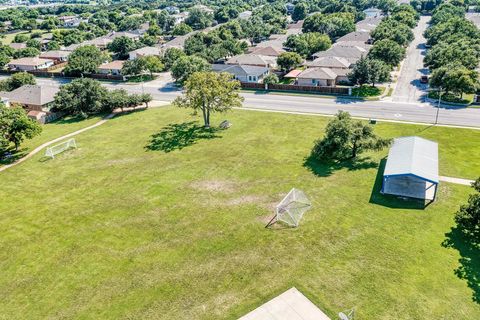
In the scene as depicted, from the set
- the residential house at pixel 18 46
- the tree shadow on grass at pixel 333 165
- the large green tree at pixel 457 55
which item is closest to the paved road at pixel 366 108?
the large green tree at pixel 457 55

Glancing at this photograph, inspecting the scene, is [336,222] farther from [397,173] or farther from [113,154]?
[113,154]

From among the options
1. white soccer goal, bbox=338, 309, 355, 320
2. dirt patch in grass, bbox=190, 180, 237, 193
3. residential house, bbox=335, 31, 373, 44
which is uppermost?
residential house, bbox=335, 31, 373, 44

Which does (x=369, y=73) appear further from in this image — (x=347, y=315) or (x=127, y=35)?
(x=127, y=35)

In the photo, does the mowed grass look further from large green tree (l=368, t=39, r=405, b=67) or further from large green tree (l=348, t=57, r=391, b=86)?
large green tree (l=368, t=39, r=405, b=67)

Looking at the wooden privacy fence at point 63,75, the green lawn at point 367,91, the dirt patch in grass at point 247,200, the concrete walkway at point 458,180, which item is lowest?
the dirt patch in grass at point 247,200

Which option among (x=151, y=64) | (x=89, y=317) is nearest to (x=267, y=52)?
(x=151, y=64)

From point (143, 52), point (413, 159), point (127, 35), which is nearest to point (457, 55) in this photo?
point (413, 159)

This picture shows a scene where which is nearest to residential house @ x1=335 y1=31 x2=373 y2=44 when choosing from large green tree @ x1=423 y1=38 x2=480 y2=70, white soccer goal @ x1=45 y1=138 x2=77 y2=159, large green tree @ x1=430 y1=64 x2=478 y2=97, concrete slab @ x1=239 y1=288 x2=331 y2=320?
large green tree @ x1=423 y1=38 x2=480 y2=70

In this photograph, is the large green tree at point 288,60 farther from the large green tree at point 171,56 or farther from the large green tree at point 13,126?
the large green tree at point 13,126
